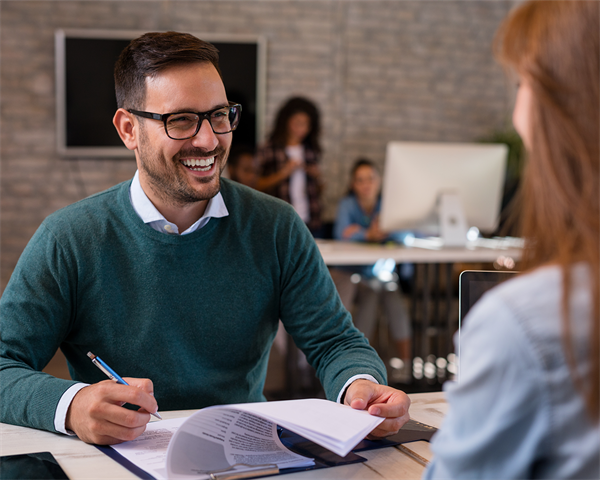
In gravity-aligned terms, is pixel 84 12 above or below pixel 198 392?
above

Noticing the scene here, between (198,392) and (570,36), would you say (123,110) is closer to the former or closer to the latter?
(198,392)

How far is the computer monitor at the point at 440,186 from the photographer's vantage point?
10.4 feet

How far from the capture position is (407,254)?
321 centimetres

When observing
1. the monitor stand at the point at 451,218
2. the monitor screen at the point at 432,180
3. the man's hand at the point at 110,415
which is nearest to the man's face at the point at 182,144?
the man's hand at the point at 110,415

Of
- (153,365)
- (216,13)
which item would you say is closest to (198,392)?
(153,365)

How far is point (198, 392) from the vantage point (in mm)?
1216

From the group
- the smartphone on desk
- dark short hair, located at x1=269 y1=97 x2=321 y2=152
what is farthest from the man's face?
dark short hair, located at x1=269 y1=97 x2=321 y2=152

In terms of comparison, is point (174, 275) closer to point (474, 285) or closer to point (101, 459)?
point (101, 459)

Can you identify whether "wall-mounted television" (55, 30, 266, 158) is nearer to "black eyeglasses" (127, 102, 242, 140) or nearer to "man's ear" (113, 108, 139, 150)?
"man's ear" (113, 108, 139, 150)

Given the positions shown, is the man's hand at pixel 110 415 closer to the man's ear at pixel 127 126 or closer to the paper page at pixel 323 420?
the paper page at pixel 323 420

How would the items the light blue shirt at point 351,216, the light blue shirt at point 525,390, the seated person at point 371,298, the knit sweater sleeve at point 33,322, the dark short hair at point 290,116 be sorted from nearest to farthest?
the light blue shirt at point 525,390, the knit sweater sleeve at point 33,322, the seated person at point 371,298, the light blue shirt at point 351,216, the dark short hair at point 290,116

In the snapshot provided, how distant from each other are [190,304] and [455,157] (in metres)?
2.34

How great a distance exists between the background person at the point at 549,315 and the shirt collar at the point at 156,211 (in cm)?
83

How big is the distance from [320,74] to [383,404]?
4.30 meters
